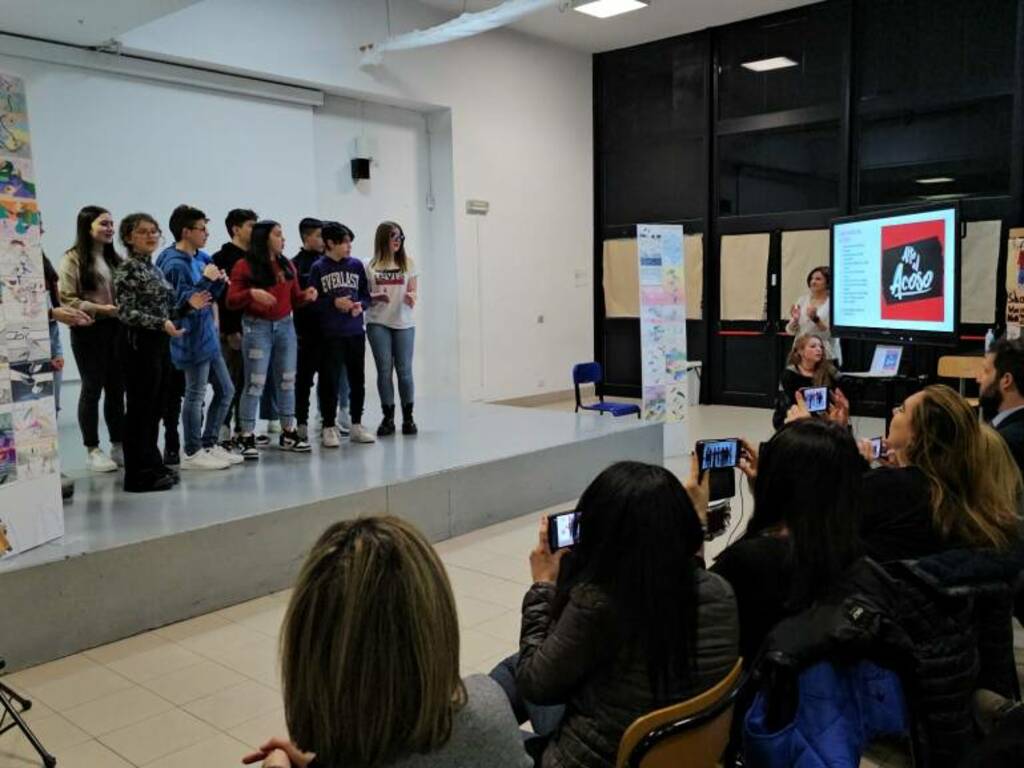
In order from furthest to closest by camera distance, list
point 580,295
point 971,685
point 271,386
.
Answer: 1. point 580,295
2. point 271,386
3. point 971,685

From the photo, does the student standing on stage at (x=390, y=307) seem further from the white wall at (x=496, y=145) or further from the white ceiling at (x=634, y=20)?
the white ceiling at (x=634, y=20)

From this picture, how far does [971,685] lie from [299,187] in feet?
21.1

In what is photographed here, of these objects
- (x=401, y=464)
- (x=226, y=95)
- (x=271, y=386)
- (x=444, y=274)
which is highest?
(x=226, y=95)

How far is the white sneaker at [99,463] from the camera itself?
4.63 m

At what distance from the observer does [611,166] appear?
1006 centimetres

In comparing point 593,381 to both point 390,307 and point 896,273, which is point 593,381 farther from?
point 896,273

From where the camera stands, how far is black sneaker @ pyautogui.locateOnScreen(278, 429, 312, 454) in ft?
16.8

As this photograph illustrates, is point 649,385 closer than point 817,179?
Yes

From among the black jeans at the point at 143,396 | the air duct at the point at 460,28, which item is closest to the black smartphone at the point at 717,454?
the black jeans at the point at 143,396

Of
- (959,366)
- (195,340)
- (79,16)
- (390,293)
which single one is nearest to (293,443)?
(195,340)

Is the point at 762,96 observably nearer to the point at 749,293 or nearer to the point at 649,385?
the point at 749,293

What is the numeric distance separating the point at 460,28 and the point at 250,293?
371cm

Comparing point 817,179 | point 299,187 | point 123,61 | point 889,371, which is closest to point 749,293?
point 817,179

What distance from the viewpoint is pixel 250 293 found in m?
4.64
